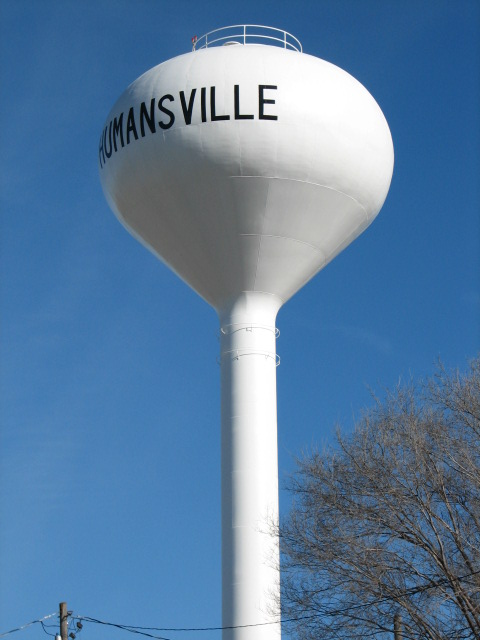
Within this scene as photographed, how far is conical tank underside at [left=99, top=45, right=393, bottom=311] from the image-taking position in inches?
792

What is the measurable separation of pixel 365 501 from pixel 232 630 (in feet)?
14.9

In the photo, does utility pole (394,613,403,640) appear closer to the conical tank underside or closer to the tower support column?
the tower support column

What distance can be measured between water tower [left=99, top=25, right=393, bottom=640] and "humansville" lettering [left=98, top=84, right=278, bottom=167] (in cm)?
2

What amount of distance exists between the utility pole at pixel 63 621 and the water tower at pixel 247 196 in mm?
2512

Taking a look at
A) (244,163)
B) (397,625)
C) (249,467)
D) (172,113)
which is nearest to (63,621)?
(249,467)

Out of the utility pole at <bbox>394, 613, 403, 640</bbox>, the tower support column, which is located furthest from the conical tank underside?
the utility pole at <bbox>394, 613, 403, 640</bbox>

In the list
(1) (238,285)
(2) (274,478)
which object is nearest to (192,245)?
(1) (238,285)

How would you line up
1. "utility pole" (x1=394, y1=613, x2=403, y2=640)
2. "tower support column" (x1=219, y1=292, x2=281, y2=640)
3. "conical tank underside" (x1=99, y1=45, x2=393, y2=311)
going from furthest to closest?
"conical tank underside" (x1=99, y1=45, x2=393, y2=311)
"tower support column" (x1=219, y1=292, x2=281, y2=640)
"utility pole" (x1=394, y1=613, x2=403, y2=640)

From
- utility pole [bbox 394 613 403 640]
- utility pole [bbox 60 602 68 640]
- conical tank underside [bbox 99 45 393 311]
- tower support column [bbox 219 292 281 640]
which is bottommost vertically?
utility pole [bbox 394 613 403 640]

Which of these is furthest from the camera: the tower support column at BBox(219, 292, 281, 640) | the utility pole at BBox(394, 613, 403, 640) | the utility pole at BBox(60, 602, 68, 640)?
the tower support column at BBox(219, 292, 281, 640)

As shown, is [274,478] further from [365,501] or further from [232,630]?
[365,501]

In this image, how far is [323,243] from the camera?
21.3 m

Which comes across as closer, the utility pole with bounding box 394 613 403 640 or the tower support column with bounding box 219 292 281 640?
the utility pole with bounding box 394 613 403 640

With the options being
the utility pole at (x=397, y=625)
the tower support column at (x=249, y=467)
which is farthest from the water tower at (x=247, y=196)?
the utility pole at (x=397, y=625)
